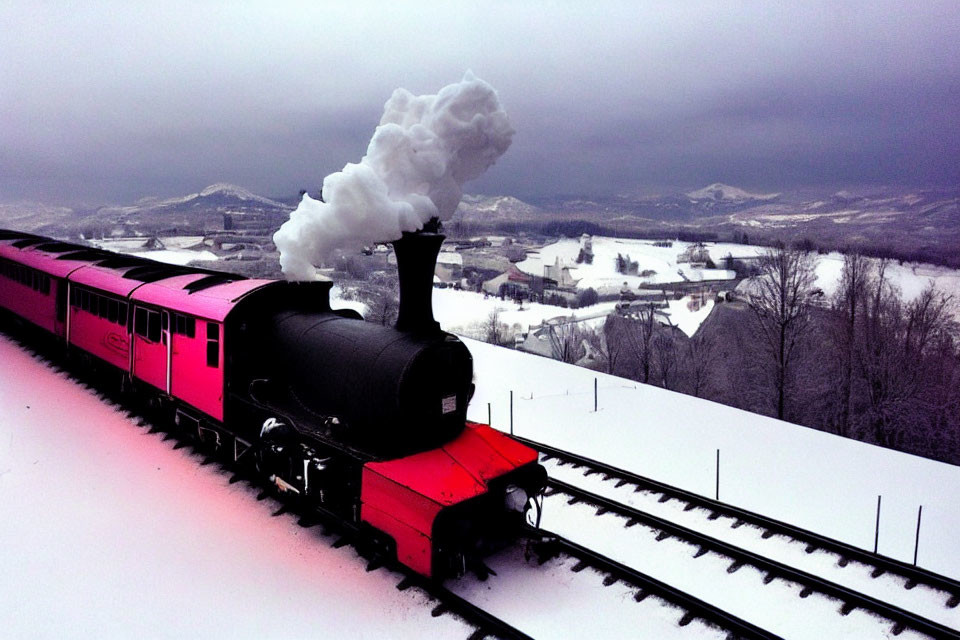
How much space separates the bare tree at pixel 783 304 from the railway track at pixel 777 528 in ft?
32.8

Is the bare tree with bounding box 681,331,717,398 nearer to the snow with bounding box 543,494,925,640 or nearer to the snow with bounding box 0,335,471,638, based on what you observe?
the snow with bounding box 543,494,925,640

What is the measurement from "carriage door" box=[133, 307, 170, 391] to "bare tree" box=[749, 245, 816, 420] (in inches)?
609

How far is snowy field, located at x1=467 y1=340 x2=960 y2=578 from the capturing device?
815cm

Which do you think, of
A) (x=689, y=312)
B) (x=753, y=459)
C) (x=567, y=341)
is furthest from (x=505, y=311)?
(x=753, y=459)

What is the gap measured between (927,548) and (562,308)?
17877 mm

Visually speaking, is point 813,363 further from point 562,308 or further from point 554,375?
point 562,308

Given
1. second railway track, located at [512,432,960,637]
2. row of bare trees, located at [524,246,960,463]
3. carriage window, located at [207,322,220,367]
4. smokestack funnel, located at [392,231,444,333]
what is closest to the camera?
second railway track, located at [512,432,960,637]

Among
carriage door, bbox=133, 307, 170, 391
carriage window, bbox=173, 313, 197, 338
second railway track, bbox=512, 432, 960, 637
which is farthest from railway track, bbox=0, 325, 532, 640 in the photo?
second railway track, bbox=512, 432, 960, 637

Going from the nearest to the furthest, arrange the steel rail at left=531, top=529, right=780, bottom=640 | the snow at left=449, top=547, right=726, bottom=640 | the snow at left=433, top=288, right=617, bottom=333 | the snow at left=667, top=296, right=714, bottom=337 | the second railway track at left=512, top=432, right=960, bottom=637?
the steel rail at left=531, top=529, right=780, bottom=640
the snow at left=449, top=547, right=726, bottom=640
the second railway track at left=512, top=432, right=960, bottom=637
the snow at left=667, top=296, right=714, bottom=337
the snow at left=433, top=288, right=617, bottom=333

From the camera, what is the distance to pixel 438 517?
234 inches

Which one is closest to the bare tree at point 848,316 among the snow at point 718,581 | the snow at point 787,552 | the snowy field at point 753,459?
the snowy field at point 753,459

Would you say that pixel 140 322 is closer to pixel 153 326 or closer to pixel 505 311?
pixel 153 326

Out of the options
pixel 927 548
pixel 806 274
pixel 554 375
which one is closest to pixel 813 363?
pixel 806 274

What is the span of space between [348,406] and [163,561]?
2.73 meters
